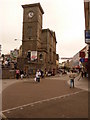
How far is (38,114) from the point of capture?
6121 mm

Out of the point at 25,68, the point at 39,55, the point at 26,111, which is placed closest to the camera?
the point at 26,111

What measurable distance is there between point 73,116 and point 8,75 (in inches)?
957

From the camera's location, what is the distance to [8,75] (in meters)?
29.0

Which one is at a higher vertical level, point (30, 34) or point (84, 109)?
point (30, 34)

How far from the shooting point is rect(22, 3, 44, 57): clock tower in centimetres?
5025

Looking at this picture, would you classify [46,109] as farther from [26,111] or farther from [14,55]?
[14,55]

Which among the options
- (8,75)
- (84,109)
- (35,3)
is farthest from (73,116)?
→ (35,3)

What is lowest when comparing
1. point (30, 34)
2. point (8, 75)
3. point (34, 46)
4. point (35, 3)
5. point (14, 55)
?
point (8, 75)

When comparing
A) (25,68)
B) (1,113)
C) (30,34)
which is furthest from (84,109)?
(30,34)

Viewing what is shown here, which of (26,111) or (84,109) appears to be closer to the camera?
(26,111)

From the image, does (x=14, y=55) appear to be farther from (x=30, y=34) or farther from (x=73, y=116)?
(x=73, y=116)

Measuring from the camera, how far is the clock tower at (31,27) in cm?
5025

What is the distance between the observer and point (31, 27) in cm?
5122

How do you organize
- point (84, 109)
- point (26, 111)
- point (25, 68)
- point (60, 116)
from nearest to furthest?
point (60, 116)
point (26, 111)
point (84, 109)
point (25, 68)
